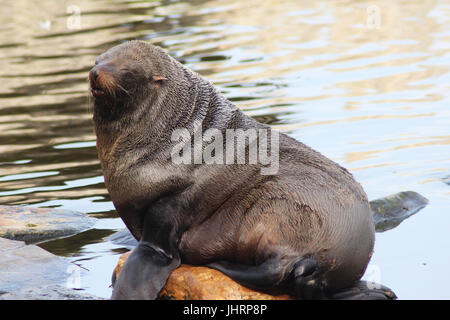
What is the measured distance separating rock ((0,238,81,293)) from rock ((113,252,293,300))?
128cm

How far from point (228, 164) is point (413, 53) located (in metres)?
11.1

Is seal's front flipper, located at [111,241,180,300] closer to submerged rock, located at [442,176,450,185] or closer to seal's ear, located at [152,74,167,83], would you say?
seal's ear, located at [152,74,167,83]

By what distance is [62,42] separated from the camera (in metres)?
19.3

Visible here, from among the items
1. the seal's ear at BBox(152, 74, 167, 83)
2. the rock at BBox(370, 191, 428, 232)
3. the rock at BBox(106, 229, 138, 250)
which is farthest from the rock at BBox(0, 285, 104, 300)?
the rock at BBox(370, 191, 428, 232)

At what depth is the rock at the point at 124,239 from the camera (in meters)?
7.74

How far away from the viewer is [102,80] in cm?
574

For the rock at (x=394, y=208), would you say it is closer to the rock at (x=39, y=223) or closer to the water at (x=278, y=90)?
the water at (x=278, y=90)

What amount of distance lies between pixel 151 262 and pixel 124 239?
2143 mm

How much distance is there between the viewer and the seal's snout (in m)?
5.74

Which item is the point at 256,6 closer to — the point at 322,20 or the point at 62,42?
the point at 322,20

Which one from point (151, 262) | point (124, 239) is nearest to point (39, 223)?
point (124, 239)

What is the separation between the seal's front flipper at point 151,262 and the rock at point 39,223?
258cm
